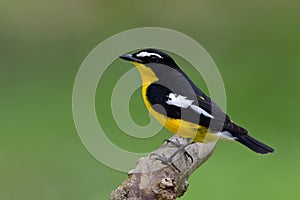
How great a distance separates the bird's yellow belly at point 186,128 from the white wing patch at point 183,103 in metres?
0.06

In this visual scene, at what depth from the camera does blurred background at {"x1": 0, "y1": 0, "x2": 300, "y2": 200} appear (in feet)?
20.0

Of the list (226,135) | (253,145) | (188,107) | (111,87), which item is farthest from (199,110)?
(111,87)

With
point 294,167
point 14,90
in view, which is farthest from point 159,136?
point 14,90

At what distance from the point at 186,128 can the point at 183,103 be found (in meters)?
0.10

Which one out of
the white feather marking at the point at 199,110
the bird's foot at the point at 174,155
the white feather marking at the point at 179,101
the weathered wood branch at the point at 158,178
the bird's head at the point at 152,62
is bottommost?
the weathered wood branch at the point at 158,178

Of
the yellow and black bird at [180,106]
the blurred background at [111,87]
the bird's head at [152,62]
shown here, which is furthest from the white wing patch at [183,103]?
the blurred background at [111,87]

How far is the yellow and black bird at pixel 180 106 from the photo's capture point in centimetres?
357

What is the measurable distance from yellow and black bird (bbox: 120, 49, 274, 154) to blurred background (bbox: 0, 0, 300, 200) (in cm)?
212

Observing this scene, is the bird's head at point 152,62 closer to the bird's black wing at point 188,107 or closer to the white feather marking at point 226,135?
the bird's black wing at point 188,107

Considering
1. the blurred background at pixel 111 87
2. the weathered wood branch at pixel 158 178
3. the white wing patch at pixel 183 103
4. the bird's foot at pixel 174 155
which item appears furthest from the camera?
the blurred background at pixel 111 87

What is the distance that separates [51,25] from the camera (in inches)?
352

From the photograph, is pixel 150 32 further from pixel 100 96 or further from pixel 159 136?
pixel 159 136

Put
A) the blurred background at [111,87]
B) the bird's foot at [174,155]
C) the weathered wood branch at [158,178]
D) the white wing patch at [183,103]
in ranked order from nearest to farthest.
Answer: the weathered wood branch at [158,178], the bird's foot at [174,155], the white wing patch at [183,103], the blurred background at [111,87]

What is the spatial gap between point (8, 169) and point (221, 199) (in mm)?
1634
